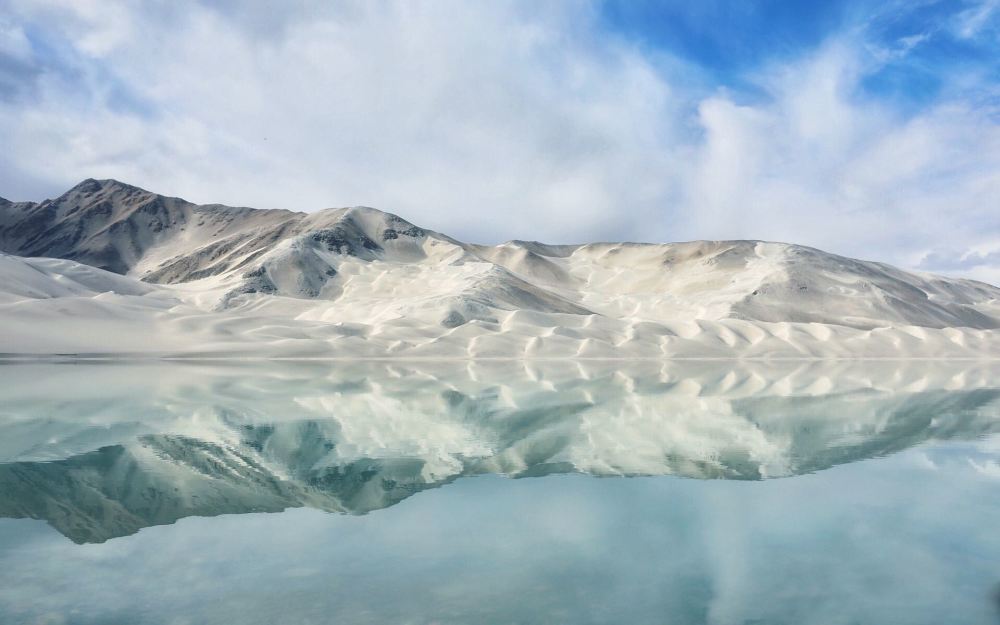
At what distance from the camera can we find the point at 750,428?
50.0 ft

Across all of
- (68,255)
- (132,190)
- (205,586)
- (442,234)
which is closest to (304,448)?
(205,586)

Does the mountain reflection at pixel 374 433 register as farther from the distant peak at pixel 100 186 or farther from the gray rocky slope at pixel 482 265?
the distant peak at pixel 100 186

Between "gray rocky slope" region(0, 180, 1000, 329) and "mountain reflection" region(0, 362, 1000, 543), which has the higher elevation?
"gray rocky slope" region(0, 180, 1000, 329)

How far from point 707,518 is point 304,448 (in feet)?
22.9

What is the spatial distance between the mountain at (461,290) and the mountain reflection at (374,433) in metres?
17.0

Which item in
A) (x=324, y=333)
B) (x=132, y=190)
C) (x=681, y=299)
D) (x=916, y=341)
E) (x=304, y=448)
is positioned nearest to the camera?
(x=304, y=448)

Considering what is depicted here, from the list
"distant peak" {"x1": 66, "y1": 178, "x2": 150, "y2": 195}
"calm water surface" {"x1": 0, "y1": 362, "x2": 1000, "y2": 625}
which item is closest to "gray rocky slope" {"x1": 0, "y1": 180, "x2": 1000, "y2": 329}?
"distant peak" {"x1": 66, "y1": 178, "x2": 150, "y2": 195}

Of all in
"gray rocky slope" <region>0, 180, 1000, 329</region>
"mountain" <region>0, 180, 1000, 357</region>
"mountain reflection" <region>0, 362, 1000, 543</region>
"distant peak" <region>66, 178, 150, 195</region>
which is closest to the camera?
"mountain reflection" <region>0, 362, 1000, 543</region>

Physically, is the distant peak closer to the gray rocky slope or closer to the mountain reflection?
the gray rocky slope

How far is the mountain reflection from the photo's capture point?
29.4ft

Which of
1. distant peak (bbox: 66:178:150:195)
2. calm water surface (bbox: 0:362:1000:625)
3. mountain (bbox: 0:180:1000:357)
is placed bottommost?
calm water surface (bbox: 0:362:1000:625)

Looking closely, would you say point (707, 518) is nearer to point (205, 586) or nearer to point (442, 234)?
point (205, 586)

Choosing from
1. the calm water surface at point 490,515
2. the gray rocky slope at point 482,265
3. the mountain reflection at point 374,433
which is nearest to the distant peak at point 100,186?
the gray rocky slope at point 482,265

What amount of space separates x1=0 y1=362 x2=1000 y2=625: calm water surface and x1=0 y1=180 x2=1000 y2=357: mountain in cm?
2591
